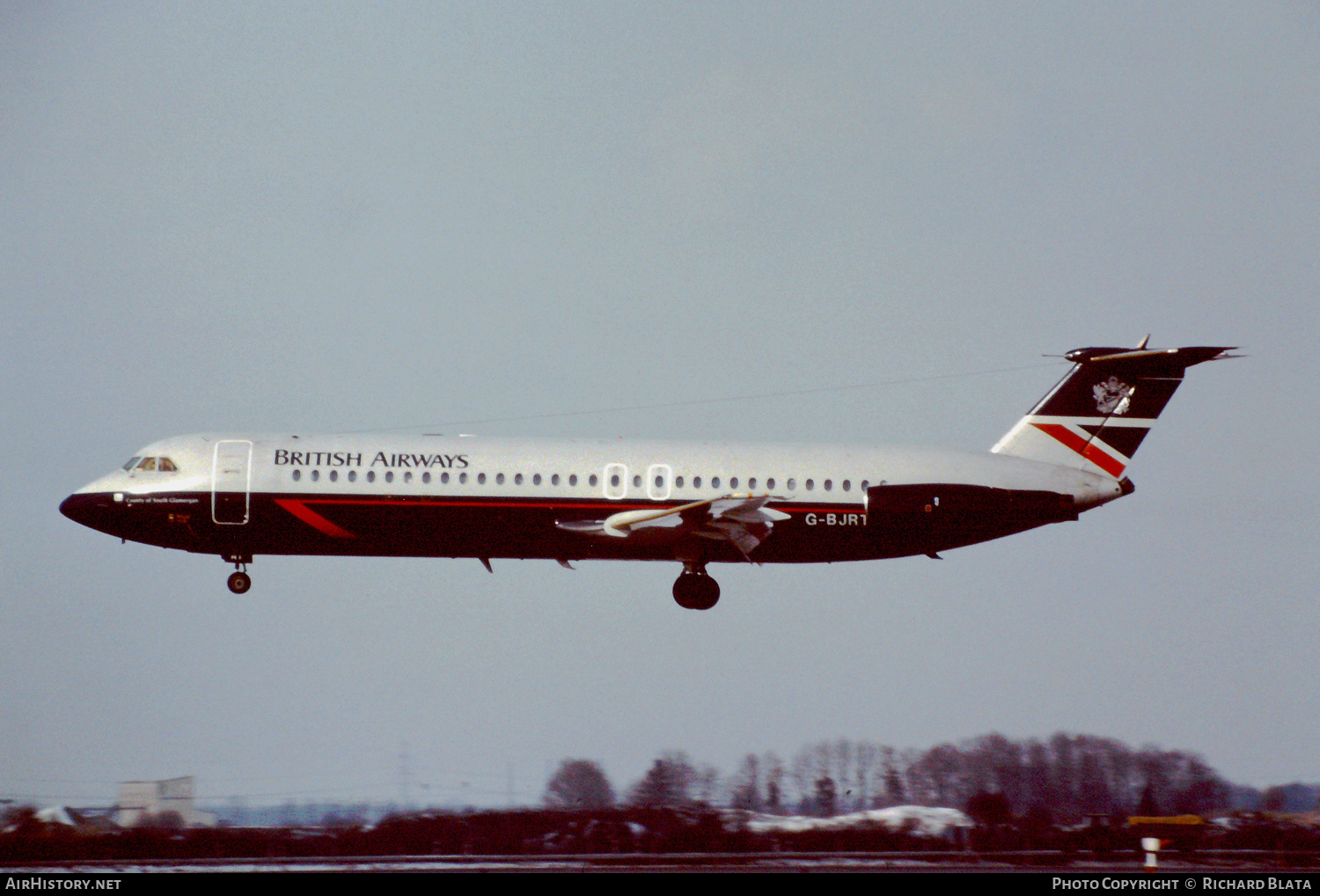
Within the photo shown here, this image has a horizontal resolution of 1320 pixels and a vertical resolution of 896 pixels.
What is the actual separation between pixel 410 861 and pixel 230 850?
13.3 ft

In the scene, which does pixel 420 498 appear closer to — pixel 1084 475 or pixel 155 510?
pixel 155 510

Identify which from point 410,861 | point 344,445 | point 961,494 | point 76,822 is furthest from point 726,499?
point 76,822

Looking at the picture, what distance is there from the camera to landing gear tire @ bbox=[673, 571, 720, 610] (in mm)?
44781

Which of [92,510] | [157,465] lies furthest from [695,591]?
[92,510]

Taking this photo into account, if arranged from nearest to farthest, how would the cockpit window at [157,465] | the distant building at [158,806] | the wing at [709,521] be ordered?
the distant building at [158,806], the wing at [709,521], the cockpit window at [157,465]

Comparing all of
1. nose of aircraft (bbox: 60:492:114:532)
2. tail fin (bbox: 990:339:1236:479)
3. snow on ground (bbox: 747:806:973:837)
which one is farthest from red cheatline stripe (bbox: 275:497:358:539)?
tail fin (bbox: 990:339:1236:479)

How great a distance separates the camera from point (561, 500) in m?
42.7

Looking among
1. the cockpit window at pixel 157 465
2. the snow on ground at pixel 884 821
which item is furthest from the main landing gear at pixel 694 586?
the cockpit window at pixel 157 465

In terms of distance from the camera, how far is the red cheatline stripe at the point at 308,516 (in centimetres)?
4266

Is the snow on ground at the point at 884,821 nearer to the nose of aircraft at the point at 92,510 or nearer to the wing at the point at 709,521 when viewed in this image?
the wing at the point at 709,521

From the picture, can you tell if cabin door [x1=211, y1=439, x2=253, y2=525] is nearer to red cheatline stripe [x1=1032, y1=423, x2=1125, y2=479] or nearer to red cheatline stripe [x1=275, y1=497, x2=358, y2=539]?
red cheatline stripe [x1=275, y1=497, x2=358, y2=539]

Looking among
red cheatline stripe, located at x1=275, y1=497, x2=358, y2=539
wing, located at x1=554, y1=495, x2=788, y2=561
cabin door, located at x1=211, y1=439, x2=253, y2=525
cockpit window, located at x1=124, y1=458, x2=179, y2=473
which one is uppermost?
cockpit window, located at x1=124, y1=458, x2=179, y2=473

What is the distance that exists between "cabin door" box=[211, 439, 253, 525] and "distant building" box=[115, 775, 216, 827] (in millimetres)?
7388
